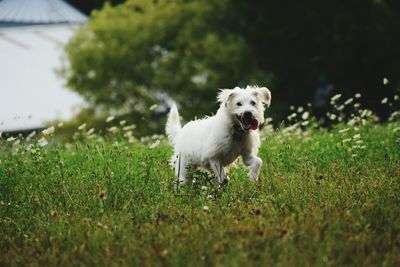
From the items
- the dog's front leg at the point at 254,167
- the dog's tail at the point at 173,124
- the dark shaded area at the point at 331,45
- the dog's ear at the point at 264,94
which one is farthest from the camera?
the dark shaded area at the point at 331,45

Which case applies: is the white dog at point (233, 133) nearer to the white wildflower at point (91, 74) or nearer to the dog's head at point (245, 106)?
the dog's head at point (245, 106)

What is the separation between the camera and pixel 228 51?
24156 millimetres

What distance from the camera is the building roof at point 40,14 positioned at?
30.2 metres

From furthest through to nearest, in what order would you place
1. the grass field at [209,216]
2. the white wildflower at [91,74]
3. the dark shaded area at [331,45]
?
the white wildflower at [91,74] < the dark shaded area at [331,45] < the grass field at [209,216]

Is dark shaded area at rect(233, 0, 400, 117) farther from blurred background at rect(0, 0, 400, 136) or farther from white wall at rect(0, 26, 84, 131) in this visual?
white wall at rect(0, 26, 84, 131)

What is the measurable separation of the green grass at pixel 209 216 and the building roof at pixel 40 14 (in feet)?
79.5

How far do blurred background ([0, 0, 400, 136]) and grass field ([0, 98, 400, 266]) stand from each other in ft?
42.6

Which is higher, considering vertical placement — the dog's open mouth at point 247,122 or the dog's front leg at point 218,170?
the dog's open mouth at point 247,122

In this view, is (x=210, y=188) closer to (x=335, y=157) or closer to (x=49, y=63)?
(x=335, y=157)

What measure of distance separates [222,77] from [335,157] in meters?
17.2

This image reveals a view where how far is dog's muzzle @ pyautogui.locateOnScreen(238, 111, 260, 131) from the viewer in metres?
6.36

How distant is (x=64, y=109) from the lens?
95.7 ft

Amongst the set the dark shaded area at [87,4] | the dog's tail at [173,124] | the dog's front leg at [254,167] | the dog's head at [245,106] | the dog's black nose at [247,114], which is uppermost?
the dark shaded area at [87,4]

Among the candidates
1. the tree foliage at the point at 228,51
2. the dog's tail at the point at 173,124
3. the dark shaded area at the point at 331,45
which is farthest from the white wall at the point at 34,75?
the dog's tail at the point at 173,124
